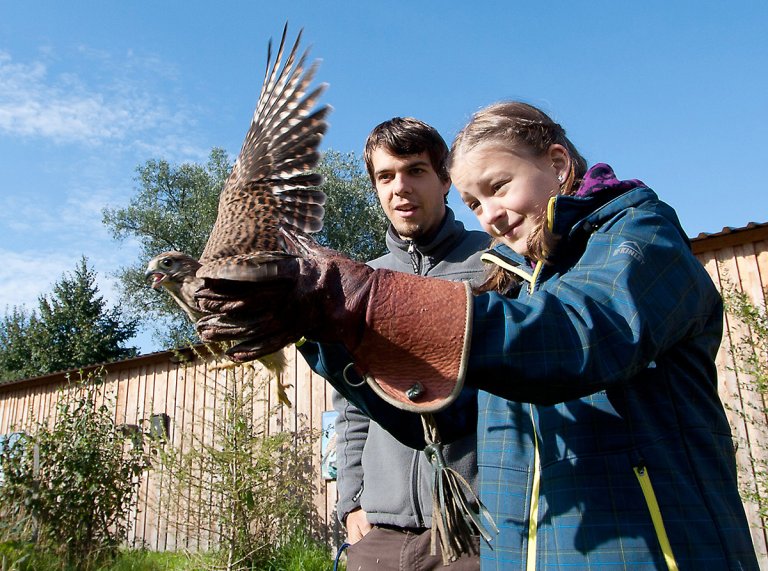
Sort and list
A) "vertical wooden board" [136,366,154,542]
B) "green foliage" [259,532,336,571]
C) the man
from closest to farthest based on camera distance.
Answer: the man, "green foliage" [259,532,336,571], "vertical wooden board" [136,366,154,542]

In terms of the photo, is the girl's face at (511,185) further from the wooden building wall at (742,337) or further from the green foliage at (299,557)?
the green foliage at (299,557)

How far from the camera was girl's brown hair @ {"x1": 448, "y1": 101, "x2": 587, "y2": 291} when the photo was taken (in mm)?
1609

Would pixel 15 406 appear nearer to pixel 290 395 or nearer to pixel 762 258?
pixel 290 395

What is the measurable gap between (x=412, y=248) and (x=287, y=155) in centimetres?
283

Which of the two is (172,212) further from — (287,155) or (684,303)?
(684,303)

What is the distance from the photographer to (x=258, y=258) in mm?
1087

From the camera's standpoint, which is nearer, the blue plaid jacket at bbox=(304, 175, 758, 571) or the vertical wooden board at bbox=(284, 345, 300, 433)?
the blue plaid jacket at bbox=(304, 175, 758, 571)

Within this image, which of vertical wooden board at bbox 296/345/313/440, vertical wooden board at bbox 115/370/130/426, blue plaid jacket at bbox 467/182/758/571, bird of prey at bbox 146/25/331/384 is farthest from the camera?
vertical wooden board at bbox 115/370/130/426

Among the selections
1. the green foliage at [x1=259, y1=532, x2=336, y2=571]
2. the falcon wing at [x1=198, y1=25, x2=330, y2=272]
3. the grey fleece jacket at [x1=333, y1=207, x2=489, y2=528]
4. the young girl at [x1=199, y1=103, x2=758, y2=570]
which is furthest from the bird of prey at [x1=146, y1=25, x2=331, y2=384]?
the green foliage at [x1=259, y1=532, x2=336, y2=571]

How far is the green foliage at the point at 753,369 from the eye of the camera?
5.81m

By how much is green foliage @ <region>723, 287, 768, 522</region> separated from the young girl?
5230 millimetres

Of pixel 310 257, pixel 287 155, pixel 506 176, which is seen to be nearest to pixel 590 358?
Result: pixel 310 257

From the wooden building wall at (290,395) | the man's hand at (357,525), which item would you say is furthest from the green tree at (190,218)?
the man's hand at (357,525)

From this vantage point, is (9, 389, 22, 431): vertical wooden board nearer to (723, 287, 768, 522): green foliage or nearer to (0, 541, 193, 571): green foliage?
(0, 541, 193, 571): green foliage
